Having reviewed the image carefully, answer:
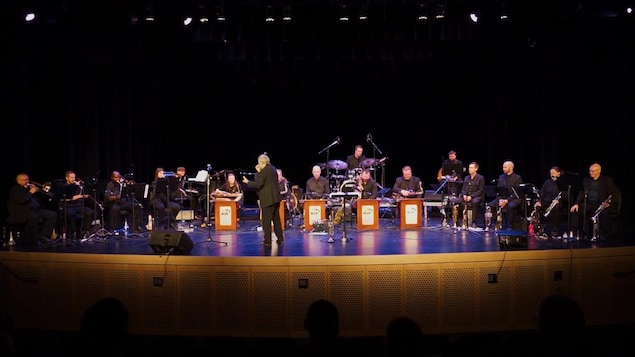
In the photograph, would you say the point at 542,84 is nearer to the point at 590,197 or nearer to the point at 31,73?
the point at 590,197

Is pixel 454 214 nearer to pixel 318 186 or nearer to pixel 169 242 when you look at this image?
pixel 318 186

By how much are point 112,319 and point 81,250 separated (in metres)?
6.90

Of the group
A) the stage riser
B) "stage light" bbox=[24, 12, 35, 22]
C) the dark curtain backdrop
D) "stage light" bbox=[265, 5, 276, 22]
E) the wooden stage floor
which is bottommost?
the stage riser

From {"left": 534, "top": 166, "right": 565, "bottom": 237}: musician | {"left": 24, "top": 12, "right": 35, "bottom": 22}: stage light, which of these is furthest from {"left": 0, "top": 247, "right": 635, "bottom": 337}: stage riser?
{"left": 24, "top": 12, "right": 35, "bottom": 22}: stage light

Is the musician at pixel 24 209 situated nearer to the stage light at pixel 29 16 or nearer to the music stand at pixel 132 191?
the music stand at pixel 132 191

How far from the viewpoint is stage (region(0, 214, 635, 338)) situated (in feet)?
28.6

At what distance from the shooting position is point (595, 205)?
1167cm

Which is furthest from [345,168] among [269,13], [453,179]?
[269,13]

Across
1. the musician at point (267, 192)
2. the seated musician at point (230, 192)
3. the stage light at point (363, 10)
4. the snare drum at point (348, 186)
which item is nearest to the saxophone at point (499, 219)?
the snare drum at point (348, 186)

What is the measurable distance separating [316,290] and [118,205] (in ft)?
20.9

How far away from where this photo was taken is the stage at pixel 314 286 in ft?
28.6

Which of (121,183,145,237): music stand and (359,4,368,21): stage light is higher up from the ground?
(359,4,368,21): stage light

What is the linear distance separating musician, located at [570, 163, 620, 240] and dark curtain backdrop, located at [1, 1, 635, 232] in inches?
A: 76.9

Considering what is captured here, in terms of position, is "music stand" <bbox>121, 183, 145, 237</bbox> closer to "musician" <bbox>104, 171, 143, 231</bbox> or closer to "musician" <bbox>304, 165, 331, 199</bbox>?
"musician" <bbox>104, 171, 143, 231</bbox>
